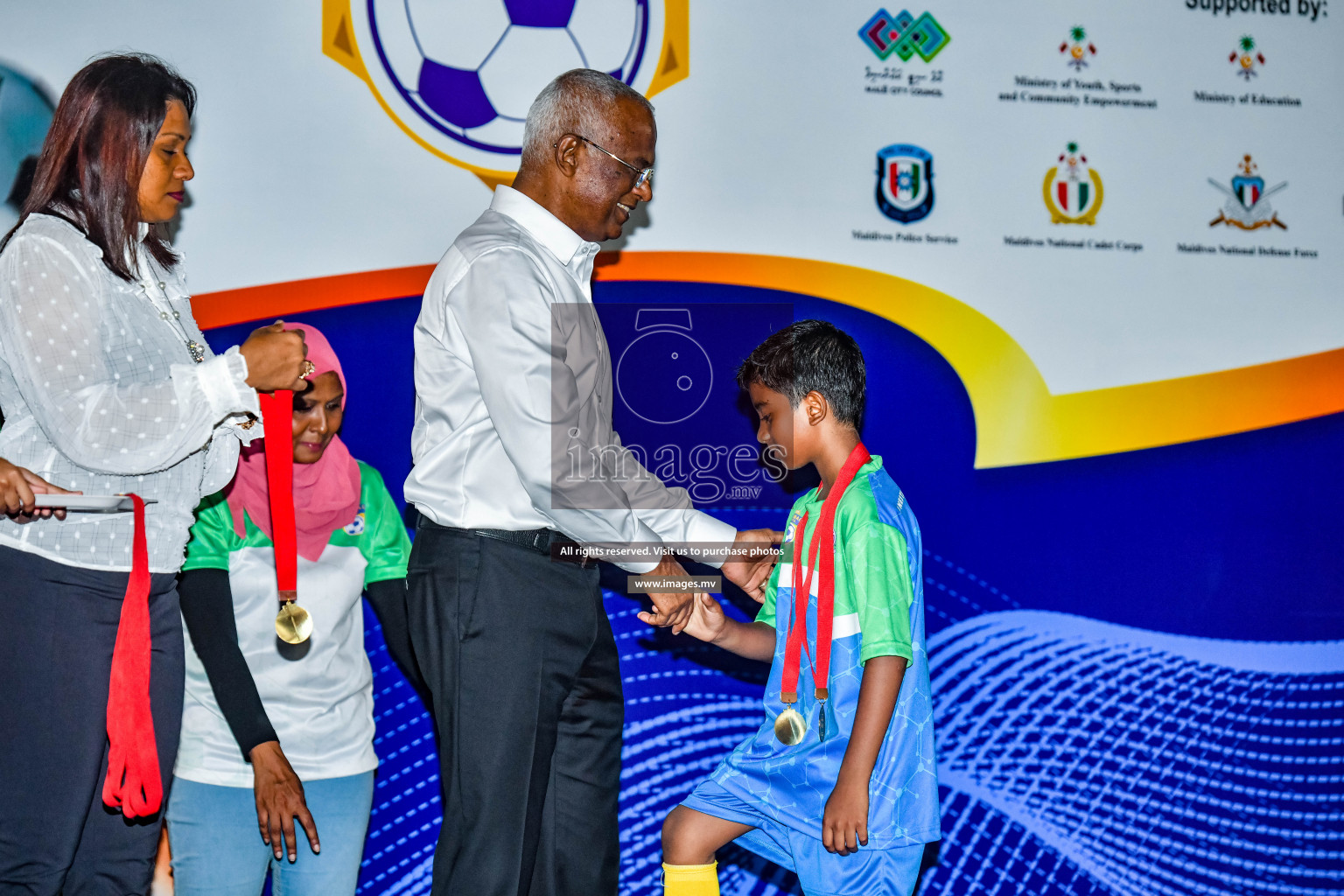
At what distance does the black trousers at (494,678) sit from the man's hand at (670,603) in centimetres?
20

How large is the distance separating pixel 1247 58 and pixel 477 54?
8.56 feet

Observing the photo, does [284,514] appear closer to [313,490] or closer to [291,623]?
[291,623]

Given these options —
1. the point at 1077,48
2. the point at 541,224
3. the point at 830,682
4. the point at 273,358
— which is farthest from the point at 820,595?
the point at 1077,48

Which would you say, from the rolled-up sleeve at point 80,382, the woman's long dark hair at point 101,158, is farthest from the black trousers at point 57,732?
the woman's long dark hair at point 101,158

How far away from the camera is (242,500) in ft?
9.23

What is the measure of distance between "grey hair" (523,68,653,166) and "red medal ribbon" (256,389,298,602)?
79 centimetres

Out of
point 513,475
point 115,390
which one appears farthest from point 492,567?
point 115,390

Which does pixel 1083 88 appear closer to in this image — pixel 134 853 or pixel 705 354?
pixel 705 354

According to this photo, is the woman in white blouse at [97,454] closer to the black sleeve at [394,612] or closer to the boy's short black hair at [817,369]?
the black sleeve at [394,612]

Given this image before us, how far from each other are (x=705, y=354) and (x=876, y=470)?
794 millimetres

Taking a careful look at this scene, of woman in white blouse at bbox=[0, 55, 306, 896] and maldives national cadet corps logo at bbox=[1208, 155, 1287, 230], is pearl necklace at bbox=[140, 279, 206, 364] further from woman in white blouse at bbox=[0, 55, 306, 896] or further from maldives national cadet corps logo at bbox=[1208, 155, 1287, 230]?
maldives national cadet corps logo at bbox=[1208, 155, 1287, 230]

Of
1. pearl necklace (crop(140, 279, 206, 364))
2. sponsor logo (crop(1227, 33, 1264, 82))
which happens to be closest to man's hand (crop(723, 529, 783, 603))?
pearl necklace (crop(140, 279, 206, 364))

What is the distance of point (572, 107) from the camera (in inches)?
96.1

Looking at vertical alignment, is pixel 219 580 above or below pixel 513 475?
below
